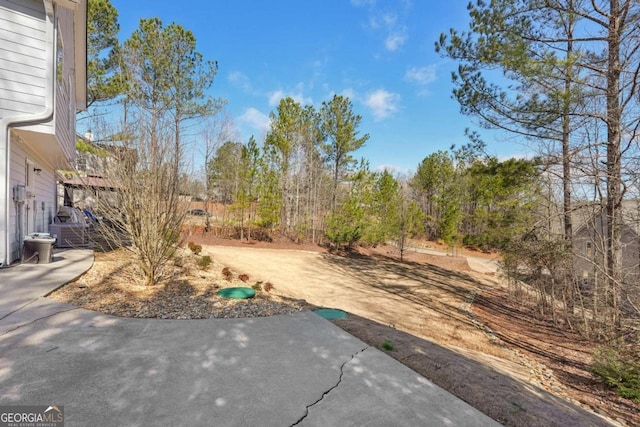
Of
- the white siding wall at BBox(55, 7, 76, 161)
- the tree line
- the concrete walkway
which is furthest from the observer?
the white siding wall at BBox(55, 7, 76, 161)

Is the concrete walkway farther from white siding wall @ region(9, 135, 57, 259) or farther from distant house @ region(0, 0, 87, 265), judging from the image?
white siding wall @ region(9, 135, 57, 259)

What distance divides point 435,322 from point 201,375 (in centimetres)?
550

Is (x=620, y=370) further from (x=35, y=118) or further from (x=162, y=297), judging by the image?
(x=35, y=118)

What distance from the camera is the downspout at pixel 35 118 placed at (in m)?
4.98

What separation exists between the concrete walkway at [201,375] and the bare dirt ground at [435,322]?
41 centimetres

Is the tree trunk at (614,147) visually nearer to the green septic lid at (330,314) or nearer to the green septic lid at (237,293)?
the green septic lid at (330,314)

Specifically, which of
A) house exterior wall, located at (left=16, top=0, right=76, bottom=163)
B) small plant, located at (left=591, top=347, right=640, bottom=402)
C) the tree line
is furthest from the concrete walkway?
house exterior wall, located at (left=16, top=0, right=76, bottom=163)

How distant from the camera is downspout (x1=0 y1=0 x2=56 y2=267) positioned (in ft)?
16.3

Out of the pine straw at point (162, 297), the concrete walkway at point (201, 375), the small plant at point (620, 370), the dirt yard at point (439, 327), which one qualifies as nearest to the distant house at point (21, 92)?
the pine straw at point (162, 297)

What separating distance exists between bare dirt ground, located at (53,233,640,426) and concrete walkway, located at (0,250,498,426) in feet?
1.36

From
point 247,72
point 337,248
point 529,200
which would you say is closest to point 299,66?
point 247,72

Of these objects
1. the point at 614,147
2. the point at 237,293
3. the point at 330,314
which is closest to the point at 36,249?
the point at 237,293

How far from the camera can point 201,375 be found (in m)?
2.44

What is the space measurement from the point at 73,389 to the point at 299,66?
14.6m
